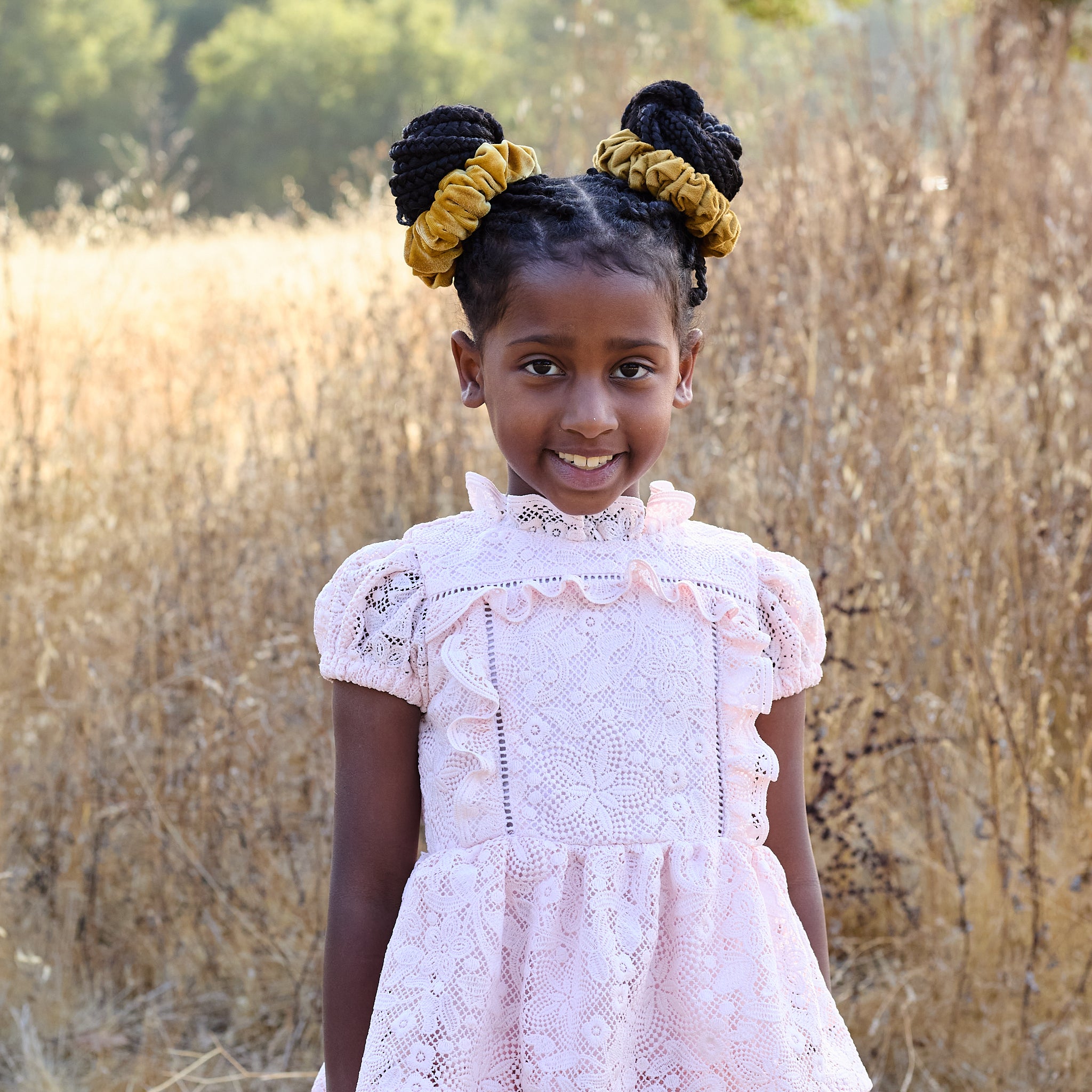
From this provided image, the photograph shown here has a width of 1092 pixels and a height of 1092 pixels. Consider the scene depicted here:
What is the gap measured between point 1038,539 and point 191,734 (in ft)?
5.55

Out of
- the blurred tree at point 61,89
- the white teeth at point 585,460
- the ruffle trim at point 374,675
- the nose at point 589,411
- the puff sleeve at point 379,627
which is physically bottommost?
the ruffle trim at point 374,675

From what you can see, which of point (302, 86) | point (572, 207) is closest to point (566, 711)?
point (572, 207)

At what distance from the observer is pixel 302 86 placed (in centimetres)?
2855

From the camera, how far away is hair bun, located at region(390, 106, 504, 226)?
1.19 meters

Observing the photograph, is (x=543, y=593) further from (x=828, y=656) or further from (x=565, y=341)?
(x=828, y=656)

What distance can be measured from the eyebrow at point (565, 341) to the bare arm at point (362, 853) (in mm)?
347

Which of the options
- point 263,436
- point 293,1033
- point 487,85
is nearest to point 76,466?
point 263,436

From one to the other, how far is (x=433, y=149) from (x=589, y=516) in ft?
1.21

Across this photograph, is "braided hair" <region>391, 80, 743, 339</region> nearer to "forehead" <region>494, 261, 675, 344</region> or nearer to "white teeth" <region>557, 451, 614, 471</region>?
"forehead" <region>494, 261, 675, 344</region>

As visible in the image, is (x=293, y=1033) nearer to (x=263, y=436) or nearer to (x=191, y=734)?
(x=191, y=734)

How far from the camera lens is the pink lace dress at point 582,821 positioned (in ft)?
3.61

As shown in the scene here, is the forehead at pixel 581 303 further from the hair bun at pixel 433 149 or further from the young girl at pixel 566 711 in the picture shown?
the hair bun at pixel 433 149

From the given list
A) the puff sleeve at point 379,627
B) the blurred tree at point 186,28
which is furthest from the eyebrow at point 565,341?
the blurred tree at point 186,28

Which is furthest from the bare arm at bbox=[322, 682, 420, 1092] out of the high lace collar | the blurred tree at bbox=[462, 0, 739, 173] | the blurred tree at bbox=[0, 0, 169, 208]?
the blurred tree at bbox=[0, 0, 169, 208]
